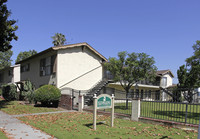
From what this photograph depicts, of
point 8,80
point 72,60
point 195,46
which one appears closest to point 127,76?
point 195,46

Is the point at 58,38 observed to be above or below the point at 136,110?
above

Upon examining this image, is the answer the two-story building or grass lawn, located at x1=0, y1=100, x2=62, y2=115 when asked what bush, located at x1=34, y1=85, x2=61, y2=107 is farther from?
the two-story building

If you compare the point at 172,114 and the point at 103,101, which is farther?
the point at 172,114

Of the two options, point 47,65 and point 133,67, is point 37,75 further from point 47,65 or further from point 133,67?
point 133,67

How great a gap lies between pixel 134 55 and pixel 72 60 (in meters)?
7.43

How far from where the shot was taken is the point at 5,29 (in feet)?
46.5

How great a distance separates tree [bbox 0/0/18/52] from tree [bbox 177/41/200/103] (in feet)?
45.5

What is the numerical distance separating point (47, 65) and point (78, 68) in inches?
140

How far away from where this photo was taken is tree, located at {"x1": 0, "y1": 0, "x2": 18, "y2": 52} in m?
13.8

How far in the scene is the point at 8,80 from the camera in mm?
32594

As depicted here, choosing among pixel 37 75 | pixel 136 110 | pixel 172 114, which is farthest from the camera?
pixel 37 75

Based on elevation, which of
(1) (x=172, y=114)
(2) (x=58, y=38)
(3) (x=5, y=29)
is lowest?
(1) (x=172, y=114)

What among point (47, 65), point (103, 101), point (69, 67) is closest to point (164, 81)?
point (69, 67)

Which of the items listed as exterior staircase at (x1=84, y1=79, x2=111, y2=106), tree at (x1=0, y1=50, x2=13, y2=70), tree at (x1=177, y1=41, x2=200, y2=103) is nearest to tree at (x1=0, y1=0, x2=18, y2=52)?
exterior staircase at (x1=84, y1=79, x2=111, y2=106)
